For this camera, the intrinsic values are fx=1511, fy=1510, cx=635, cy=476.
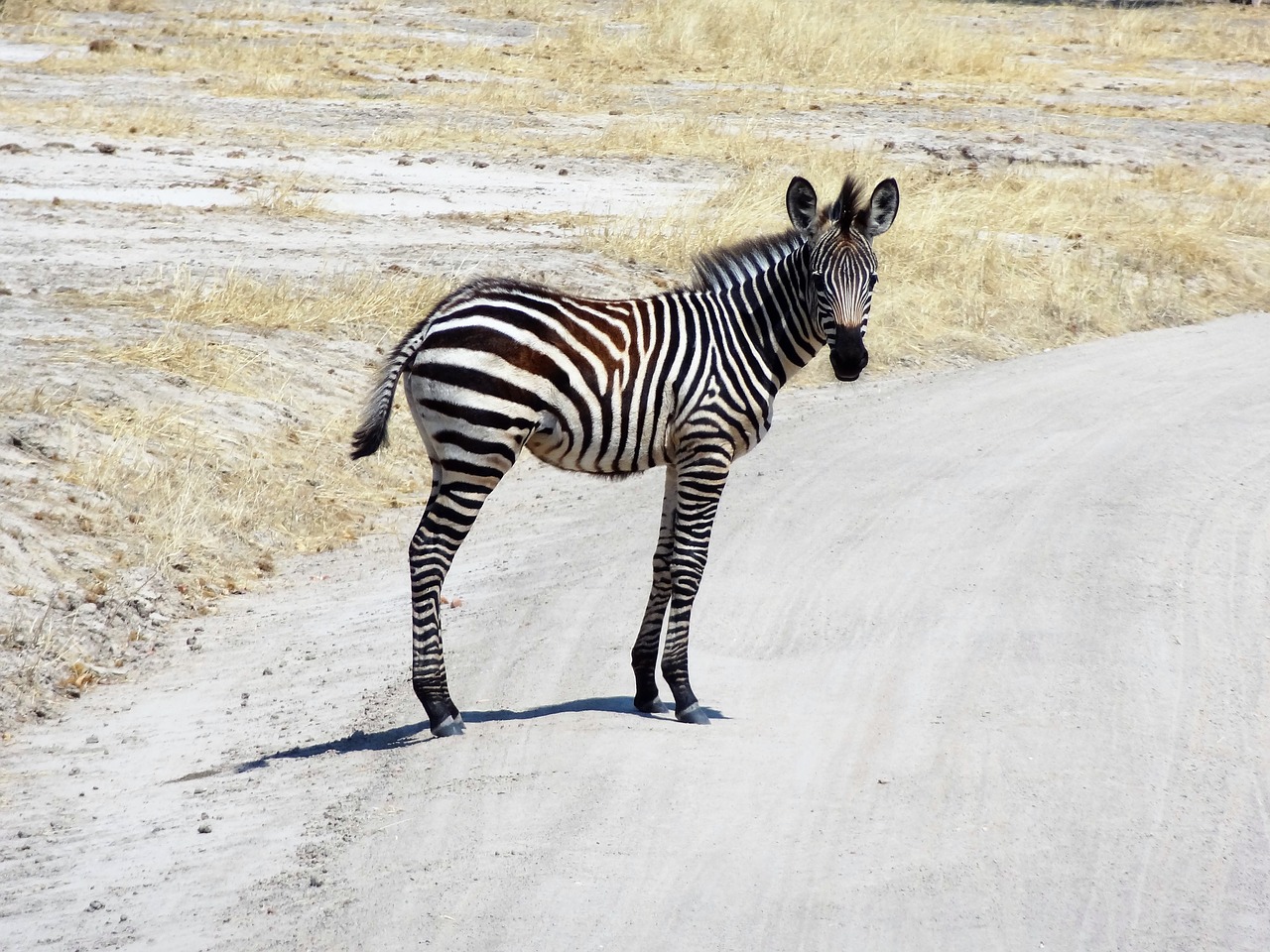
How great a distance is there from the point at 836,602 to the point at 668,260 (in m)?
7.77

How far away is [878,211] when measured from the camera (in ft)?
21.9

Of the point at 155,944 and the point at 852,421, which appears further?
the point at 852,421

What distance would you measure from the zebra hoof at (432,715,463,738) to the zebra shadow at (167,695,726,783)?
0.19 ft

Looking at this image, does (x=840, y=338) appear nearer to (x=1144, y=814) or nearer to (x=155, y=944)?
(x=1144, y=814)

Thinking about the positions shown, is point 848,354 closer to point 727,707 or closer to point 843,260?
point 843,260

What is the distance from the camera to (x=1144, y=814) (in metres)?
5.67

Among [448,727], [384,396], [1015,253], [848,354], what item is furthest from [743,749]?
[1015,253]

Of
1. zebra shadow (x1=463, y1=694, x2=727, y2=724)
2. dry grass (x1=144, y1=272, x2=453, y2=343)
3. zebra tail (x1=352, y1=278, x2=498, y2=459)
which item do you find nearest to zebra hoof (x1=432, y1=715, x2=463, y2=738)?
zebra shadow (x1=463, y1=694, x2=727, y2=724)

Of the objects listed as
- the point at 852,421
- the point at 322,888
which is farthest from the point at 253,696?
the point at 852,421

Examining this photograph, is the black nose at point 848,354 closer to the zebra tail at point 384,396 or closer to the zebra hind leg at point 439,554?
the zebra hind leg at point 439,554

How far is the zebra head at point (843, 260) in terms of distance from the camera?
638cm

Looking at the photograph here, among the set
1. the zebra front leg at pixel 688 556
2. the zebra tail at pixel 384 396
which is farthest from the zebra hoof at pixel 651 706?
the zebra tail at pixel 384 396

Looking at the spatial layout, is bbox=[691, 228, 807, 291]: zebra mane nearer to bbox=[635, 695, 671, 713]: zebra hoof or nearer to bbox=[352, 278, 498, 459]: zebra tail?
bbox=[352, 278, 498, 459]: zebra tail

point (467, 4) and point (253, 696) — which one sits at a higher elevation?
point (467, 4)
